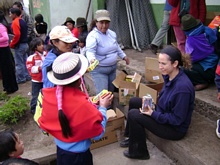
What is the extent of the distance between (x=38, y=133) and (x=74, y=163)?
2391 mm

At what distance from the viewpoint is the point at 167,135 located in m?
3.00

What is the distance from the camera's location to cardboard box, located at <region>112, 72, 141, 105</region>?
3912mm

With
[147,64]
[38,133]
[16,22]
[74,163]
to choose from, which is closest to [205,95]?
[147,64]

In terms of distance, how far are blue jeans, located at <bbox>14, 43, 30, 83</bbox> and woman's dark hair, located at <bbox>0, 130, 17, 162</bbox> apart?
184 inches

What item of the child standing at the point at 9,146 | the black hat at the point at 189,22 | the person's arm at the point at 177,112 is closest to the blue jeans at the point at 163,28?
the black hat at the point at 189,22

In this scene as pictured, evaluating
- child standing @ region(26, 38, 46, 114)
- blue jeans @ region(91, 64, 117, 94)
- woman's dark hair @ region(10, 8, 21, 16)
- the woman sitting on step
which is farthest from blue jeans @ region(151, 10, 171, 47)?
woman's dark hair @ region(10, 8, 21, 16)

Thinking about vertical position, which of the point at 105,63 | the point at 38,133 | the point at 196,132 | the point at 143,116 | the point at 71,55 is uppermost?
the point at 71,55

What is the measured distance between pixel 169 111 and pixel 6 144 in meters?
1.72

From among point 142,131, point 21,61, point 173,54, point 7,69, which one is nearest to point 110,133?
point 142,131

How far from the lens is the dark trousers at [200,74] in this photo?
12.7ft

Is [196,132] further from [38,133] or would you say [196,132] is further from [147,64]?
[38,133]

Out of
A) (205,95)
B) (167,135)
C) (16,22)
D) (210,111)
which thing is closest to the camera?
(167,135)

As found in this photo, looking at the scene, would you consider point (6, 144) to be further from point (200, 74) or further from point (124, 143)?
point (200, 74)

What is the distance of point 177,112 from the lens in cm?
282
